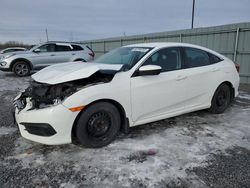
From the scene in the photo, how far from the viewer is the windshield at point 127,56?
3365 millimetres

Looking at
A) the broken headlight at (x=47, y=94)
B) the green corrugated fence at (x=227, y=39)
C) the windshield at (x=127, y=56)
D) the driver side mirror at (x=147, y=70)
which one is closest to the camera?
the broken headlight at (x=47, y=94)

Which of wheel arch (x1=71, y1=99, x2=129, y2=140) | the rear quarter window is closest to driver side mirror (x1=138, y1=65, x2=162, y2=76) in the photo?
wheel arch (x1=71, y1=99, x2=129, y2=140)

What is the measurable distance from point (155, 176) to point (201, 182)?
50cm

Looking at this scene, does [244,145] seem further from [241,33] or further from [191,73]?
[241,33]

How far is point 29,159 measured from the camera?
8.86 feet

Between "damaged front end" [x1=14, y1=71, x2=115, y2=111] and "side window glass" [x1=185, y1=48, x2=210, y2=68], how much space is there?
163 centimetres

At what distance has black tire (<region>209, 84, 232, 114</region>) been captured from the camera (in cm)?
431

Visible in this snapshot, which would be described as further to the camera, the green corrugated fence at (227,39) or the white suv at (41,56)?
the white suv at (41,56)

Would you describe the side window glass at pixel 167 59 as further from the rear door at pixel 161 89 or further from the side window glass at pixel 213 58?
the side window glass at pixel 213 58

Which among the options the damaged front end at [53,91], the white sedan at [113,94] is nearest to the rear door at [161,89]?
the white sedan at [113,94]

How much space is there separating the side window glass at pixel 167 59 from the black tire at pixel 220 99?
1.26 m

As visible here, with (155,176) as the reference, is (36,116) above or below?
above

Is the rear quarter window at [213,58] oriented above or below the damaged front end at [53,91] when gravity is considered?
above

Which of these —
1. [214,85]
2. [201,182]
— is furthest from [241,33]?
[201,182]
